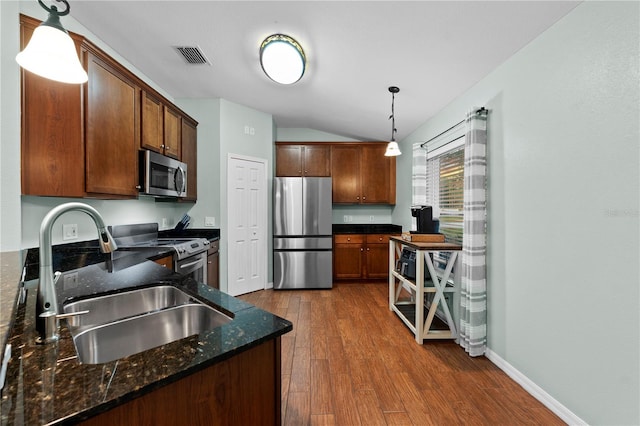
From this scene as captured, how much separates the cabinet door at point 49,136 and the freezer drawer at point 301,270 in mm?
2682

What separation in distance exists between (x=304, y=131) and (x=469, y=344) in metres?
4.04

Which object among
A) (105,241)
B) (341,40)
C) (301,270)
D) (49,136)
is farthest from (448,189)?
(49,136)

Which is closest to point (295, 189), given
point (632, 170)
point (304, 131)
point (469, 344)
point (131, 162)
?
point (304, 131)

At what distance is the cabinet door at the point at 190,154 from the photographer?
3.27 metres

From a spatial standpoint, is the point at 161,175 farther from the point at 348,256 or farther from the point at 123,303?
the point at 348,256

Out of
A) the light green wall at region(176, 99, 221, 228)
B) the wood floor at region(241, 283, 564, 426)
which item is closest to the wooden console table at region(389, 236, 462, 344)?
the wood floor at region(241, 283, 564, 426)

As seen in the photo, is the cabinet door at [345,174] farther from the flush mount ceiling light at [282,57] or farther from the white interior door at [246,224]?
the flush mount ceiling light at [282,57]

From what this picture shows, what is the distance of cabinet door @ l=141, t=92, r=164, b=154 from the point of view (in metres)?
2.46

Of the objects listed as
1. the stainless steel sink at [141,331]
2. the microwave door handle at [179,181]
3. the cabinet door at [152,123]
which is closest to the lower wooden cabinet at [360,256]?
the microwave door handle at [179,181]

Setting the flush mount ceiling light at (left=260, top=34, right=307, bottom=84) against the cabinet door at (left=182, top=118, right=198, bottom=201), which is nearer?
the flush mount ceiling light at (left=260, top=34, right=307, bottom=84)

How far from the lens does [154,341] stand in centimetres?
104

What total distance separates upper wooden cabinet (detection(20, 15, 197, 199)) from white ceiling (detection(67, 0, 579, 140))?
1.54 feet

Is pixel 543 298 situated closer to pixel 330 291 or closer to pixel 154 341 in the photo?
A: pixel 154 341

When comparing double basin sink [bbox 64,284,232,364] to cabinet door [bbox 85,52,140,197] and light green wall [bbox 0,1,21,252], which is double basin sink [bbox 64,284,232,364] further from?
cabinet door [bbox 85,52,140,197]
